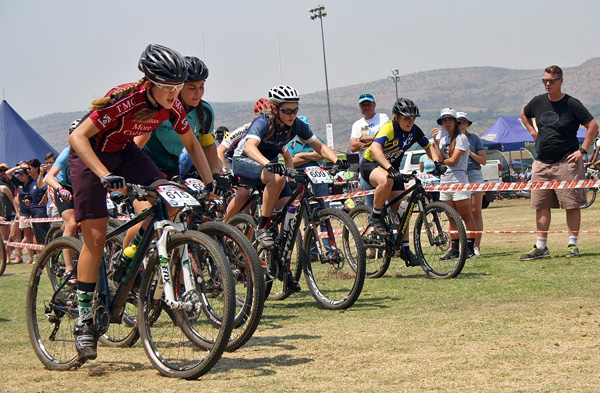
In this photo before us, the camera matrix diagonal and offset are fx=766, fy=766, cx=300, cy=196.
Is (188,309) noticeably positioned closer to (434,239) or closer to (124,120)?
(124,120)

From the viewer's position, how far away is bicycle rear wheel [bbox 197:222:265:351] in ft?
15.8

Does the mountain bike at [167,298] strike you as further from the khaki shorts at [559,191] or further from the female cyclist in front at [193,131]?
the khaki shorts at [559,191]

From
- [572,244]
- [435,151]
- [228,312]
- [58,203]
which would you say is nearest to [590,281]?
[572,244]

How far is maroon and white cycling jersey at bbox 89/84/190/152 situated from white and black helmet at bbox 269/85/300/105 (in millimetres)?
2161

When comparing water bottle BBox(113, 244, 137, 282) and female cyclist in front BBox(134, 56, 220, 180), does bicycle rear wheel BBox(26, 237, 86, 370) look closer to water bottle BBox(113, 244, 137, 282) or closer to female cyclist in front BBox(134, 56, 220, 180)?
water bottle BBox(113, 244, 137, 282)

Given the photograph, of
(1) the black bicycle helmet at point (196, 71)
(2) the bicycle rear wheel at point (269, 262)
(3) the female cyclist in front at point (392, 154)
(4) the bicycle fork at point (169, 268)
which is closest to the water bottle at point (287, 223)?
(2) the bicycle rear wheel at point (269, 262)

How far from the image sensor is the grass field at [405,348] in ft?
14.3

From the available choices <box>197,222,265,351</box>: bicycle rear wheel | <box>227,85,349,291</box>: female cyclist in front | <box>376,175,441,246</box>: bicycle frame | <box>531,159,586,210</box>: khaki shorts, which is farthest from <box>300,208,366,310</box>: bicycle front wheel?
<box>531,159,586,210</box>: khaki shorts

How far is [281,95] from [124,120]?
2.69 meters

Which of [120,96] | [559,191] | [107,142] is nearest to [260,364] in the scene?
[107,142]

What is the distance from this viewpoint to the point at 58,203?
33.6 ft

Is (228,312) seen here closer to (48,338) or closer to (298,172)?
(48,338)

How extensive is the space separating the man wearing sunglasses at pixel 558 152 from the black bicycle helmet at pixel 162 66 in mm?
6771

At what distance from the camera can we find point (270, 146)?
26.2ft
